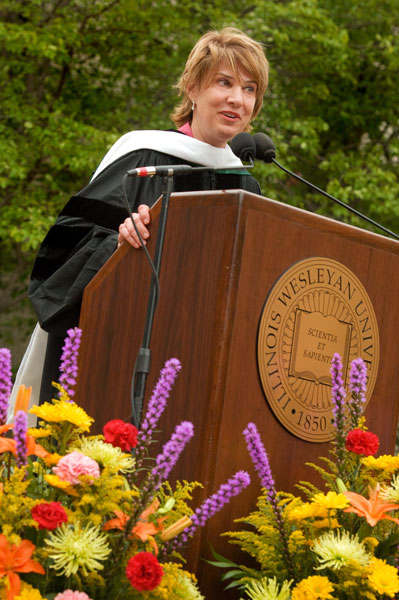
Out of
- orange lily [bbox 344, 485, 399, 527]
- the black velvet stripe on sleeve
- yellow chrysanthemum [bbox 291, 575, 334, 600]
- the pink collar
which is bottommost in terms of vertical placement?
yellow chrysanthemum [bbox 291, 575, 334, 600]

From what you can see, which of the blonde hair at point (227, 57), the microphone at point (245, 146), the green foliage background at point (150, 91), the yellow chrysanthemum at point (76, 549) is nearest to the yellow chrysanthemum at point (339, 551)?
the yellow chrysanthemum at point (76, 549)

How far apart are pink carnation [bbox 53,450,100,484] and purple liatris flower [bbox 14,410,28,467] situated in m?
0.07

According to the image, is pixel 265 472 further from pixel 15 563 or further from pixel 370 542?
pixel 15 563

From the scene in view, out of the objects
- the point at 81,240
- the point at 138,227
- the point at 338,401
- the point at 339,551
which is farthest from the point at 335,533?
the point at 81,240

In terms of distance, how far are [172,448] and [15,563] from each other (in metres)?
0.31

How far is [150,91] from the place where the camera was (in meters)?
9.96

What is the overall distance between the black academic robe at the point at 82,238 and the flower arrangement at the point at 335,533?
102 cm

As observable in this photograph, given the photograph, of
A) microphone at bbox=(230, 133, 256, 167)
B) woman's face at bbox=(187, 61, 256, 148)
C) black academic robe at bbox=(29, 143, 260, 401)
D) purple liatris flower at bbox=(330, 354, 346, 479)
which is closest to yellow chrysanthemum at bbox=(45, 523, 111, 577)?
purple liatris flower at bbox=(330, 354, 346, 479)

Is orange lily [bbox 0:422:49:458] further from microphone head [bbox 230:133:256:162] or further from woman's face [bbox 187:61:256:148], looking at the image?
woman's face [bbox 187:61:256:148]

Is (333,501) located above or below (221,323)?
below

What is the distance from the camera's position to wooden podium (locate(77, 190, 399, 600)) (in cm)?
204

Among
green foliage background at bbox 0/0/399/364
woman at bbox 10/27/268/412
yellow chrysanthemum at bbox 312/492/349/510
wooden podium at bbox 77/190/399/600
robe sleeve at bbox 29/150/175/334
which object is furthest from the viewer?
green foliage background at bbox 0/0/399/364

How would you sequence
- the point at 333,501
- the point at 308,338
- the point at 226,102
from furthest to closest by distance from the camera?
1. the point at 226,102
2. the point at 308,338
3. the point at 333,501

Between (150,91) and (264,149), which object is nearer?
(264,149)
